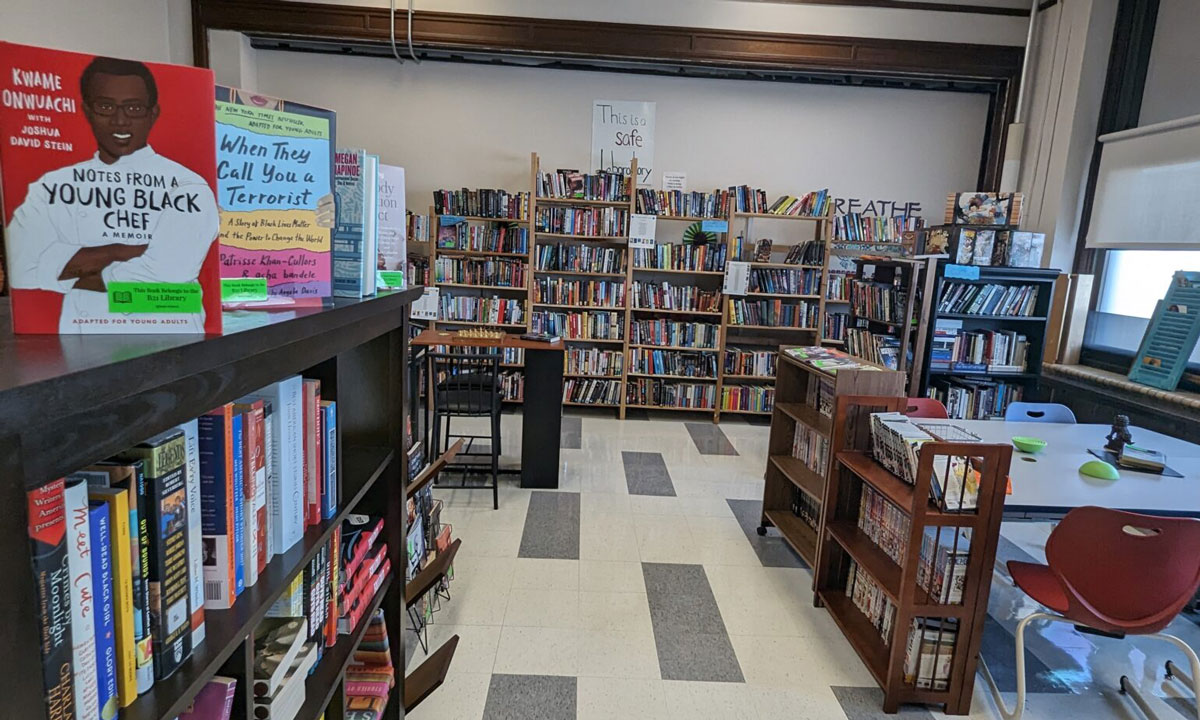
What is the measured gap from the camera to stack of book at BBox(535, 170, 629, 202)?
18.1 feet

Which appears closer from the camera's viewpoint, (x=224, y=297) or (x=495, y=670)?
(x=224, y=297)

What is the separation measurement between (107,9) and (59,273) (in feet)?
19.0

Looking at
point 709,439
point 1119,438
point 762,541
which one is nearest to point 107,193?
point 762,541

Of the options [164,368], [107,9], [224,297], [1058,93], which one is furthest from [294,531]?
[1058,93]

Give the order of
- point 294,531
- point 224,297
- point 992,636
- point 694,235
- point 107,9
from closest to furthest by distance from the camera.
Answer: point 224,297 < point 294,531 < point 992,636 < point 107,9 < point 694,235

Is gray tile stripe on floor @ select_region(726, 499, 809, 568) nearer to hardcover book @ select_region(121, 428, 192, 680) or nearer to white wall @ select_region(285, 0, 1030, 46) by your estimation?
hardcover book @ select_region(121, 428, 192, 680)

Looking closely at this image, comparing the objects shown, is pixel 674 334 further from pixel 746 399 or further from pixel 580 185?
pixel 580 185

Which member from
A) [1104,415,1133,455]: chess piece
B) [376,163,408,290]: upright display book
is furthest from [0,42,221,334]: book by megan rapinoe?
[1104,415,1133,455]: chess piece

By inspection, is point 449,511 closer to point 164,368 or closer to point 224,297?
point 224,297

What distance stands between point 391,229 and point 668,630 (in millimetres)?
2006

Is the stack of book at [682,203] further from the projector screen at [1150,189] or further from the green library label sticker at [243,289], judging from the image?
the green library label sticker at [243,289]

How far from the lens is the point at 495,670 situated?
2.23 metres

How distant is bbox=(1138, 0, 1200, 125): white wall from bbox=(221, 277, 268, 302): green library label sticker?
5.59 meters

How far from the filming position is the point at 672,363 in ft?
19.4
